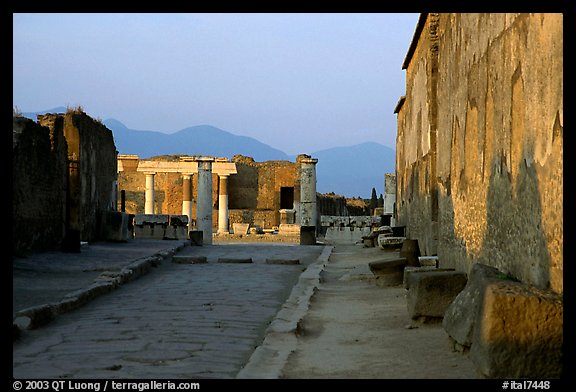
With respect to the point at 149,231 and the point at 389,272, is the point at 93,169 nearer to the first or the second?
the point at 149,231

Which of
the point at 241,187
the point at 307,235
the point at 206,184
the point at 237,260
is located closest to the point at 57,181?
the point at 237,260

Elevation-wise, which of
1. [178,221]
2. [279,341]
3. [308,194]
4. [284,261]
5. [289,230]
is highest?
[308,194]

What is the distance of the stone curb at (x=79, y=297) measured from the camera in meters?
5.67

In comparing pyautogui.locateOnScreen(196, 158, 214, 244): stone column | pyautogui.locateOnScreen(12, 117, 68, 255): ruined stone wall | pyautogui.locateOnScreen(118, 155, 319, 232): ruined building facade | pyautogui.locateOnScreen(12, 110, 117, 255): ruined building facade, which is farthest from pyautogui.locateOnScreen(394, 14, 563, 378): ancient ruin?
pyautogui.locateOnScreen(118, 155, 319, 232): ruined building facade

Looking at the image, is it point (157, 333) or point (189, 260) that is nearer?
point (157, 333)

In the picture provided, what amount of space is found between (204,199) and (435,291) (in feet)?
71.0

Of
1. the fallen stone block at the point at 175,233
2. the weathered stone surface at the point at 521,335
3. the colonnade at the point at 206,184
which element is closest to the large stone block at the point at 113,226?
the fallen stone block at the point at 175,233

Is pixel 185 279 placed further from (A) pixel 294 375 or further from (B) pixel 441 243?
(A) pixel 294 375

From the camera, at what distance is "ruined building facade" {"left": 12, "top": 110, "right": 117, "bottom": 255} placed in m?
11.4

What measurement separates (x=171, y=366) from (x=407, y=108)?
458 inches

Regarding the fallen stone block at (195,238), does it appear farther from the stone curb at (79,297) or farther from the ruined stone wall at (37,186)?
the stone curb at (79,297)

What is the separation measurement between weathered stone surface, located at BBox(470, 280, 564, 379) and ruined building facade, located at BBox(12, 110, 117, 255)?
8.35 meters

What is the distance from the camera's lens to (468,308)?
13.9 ft
